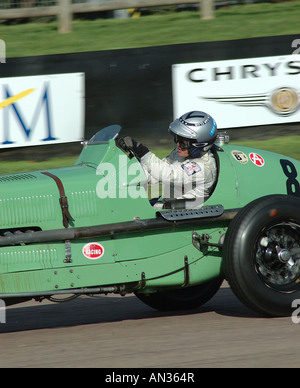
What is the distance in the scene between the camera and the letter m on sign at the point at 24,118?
1041cm

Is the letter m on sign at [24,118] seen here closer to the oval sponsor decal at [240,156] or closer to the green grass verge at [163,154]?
the green grass verge at [163,154]

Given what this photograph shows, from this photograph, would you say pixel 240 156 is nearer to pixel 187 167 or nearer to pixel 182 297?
pixel 187 167

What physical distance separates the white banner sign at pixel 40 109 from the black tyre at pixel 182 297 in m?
5.04

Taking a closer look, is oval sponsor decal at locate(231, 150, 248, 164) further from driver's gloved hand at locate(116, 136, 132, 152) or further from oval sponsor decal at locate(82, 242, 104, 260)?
oval sponsor decal at locate(82, 242, 104, 260)

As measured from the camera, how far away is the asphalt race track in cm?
453

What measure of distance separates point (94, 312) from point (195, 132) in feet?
5.85

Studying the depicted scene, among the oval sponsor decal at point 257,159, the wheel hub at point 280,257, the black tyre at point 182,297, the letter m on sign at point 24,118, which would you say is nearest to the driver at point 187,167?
the oval sponsor decal at point 257,159

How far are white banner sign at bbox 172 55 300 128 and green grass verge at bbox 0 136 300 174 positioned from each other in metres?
0.43

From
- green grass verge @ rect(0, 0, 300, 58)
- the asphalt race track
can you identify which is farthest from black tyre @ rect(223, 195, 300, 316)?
green grass verge @ rect(0, 0, 300, 58)

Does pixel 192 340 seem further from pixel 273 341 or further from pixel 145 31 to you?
pixel 145 31

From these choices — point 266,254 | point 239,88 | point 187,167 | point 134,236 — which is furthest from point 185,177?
point 239,88

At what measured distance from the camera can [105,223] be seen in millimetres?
5348
